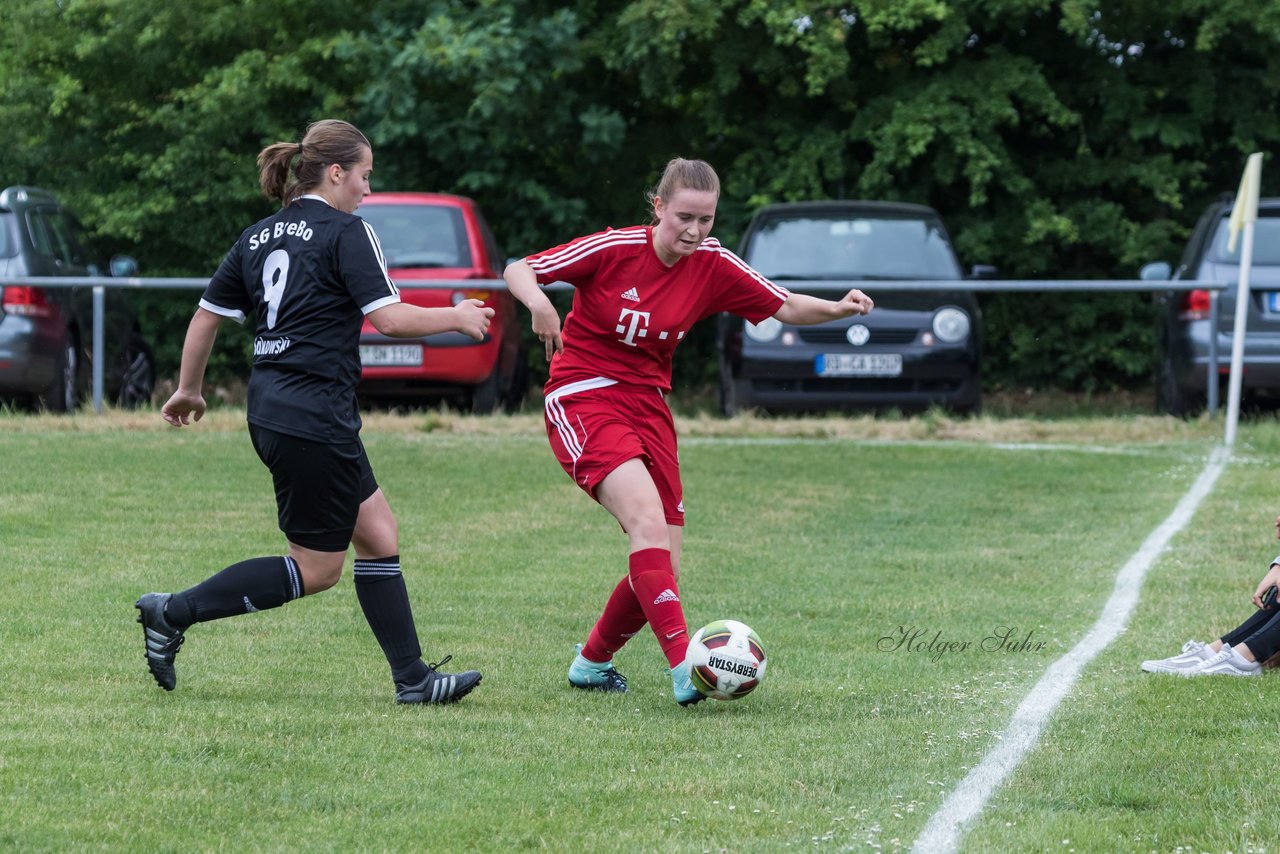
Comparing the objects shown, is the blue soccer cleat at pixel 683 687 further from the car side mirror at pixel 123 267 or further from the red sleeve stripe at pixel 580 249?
the car side mirror at pixel 123 267

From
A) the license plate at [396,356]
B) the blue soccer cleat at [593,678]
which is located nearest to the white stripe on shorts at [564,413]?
the blue soccer cleat at [593,678]

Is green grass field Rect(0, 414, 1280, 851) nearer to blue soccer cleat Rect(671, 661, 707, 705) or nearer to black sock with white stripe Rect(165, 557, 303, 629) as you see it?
blue soccer cleat Rect(671, 661, 707, 705)

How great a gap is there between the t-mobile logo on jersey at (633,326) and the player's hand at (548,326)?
338mm

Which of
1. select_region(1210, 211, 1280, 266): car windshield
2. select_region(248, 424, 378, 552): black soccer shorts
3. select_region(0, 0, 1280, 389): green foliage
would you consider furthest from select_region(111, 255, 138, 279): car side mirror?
select_region(248, 424, 378, 552): black soccer shorts

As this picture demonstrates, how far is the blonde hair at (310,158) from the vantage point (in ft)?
18.9

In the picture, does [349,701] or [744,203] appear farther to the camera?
[744,203]

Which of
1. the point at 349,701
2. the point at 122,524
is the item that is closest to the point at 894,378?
the point at 122,524

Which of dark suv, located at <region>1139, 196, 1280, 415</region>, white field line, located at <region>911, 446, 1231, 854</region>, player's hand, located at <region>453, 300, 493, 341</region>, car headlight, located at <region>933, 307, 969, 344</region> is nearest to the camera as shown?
white field line, located at <region>911, 446, 1231, 854</region>

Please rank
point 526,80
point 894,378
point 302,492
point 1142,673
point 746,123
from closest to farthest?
point 302,492 → point 1142,673 → point 894,378 → point 526,80 → point 746,123

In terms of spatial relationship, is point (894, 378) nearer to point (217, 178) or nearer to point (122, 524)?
point (122, 524)

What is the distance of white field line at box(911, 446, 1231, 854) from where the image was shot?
4.45 meters

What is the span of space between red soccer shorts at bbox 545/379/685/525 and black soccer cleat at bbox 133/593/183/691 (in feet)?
4.37

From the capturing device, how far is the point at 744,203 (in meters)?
19.3

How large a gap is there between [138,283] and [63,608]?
24.6 feet
